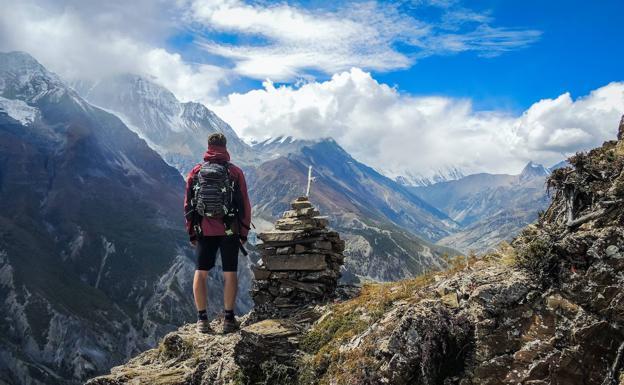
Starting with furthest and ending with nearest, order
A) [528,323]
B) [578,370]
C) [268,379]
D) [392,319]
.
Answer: [268,379] < [392,319] < [528,323] < [578,370]

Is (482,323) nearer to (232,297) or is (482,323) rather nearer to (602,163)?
(602,163)

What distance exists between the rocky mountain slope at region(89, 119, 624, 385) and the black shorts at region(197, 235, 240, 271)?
258cm

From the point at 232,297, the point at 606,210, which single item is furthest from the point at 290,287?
the point at 606,210

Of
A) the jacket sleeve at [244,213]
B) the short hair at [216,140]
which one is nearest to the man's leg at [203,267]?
the jacket sleeve at [244,213]

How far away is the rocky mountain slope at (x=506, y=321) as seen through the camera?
7.80 metres

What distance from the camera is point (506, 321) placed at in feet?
27.6

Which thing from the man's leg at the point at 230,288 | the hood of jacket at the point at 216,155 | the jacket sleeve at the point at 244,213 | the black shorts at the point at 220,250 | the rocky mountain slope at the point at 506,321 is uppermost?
the hood of jacket at the point at 216,155

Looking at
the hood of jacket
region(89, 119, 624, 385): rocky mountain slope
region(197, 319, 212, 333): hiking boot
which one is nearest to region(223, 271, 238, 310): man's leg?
region(197, 319, 212, 333): hiking boot

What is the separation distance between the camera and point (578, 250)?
8.43m

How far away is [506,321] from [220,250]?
24.7 feet

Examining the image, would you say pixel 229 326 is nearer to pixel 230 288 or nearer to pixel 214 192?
pixel 230 288

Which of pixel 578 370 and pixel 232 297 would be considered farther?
pixel 232 297

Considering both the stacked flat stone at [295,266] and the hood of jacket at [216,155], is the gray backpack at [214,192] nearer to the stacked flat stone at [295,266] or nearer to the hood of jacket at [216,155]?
the hood of jacket at [216,155]

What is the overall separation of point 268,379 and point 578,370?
5.99 meters
